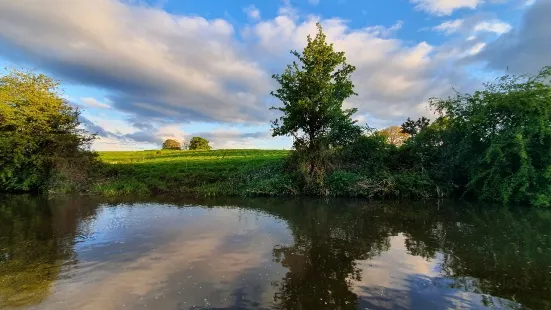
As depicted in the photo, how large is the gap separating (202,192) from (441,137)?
59.2 ft

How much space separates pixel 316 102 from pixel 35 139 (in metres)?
21.7

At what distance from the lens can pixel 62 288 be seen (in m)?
7.54

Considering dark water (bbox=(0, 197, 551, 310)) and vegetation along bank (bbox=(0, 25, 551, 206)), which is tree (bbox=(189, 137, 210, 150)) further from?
dark water (bbox=(0, 197, 551, 310))

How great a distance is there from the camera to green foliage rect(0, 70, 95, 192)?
25.2 meters

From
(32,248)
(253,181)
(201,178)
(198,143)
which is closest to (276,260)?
(32,248)

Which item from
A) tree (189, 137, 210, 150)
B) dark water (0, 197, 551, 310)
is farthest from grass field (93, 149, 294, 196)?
tree (189, 137, 210, 150)

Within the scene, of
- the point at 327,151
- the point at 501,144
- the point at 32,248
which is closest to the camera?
the point at 32,248

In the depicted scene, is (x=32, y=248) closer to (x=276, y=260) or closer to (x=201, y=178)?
(x=276, y=260)

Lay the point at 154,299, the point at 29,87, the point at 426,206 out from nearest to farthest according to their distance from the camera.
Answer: the point at 154,299 → the point at 426,206 → the point at 29,87

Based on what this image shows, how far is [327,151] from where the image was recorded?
81.4 feet

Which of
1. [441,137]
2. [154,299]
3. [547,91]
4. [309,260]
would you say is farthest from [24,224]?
[547,91]

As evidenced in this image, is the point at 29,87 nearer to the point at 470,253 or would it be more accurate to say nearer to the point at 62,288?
the point at 62,288

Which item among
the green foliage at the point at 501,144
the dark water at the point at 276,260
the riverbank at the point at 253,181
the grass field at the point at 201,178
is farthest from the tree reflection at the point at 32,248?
the green foliage at the point at 501,144

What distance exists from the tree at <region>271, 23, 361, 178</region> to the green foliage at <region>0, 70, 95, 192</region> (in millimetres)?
16718
